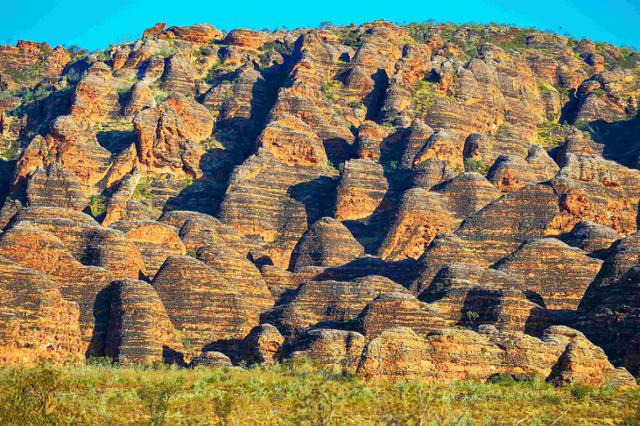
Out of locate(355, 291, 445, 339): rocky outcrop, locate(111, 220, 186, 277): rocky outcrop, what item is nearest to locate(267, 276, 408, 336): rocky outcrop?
locate(355, 291, 445, 339): rocky outcrop

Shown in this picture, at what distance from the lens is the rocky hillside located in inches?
2574

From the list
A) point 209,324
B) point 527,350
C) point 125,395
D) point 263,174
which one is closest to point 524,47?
point 263,174

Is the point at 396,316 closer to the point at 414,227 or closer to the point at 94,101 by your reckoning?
the point at 414,227

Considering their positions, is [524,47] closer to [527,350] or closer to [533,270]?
[533,270]

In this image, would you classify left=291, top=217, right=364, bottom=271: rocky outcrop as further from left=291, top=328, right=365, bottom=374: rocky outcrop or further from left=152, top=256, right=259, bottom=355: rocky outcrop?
left=291, top=328, right=365, bottom=374: rocky outcrop

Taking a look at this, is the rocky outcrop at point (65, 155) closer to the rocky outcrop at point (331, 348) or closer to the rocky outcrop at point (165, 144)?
the rocky outcrop at point (165, 144)

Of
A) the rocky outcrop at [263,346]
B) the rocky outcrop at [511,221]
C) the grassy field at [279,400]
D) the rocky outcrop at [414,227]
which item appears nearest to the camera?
the grassy field at [279,400]

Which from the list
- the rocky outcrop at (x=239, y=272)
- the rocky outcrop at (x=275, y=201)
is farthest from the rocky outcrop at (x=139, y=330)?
the rocky outcrop at (x=275, y=201)

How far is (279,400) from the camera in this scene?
48406mm

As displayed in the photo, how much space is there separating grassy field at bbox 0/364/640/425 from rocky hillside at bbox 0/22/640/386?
15.0 feet

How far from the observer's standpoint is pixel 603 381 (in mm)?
55312

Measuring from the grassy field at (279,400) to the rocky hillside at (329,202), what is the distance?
4583 mm

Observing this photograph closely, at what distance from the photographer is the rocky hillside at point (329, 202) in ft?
214

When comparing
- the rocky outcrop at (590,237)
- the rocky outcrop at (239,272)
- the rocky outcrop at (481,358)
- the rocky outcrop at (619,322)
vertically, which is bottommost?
the rocky outcrop at (481,358)
